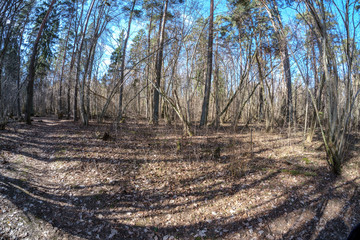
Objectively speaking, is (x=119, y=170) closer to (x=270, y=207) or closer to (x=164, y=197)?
(x=164, y=197)

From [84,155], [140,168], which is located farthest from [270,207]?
[84,155]

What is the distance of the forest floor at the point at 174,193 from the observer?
134 inches

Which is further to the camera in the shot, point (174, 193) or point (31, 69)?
point (31, 69)

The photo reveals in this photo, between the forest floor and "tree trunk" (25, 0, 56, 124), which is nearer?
the forest floor

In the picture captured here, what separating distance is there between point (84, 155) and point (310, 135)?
337 inches

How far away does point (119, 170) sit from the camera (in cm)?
551

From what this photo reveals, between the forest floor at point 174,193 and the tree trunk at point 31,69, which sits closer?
the forest floor at point 174,193

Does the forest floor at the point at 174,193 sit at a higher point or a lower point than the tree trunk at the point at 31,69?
lower

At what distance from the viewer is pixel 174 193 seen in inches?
181

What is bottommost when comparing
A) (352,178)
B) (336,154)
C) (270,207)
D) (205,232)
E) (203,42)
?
(205,232)

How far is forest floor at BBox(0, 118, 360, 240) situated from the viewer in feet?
11.2

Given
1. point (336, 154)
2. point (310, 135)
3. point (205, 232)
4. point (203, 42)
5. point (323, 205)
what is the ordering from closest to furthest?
point (205, 232)
point (323, 205)
point (336, 154)
point (310, 135)
point (203, 42)

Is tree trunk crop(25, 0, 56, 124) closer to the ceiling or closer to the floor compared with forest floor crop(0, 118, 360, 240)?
closer to the ceiling

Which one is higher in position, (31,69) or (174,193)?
(31,69)
